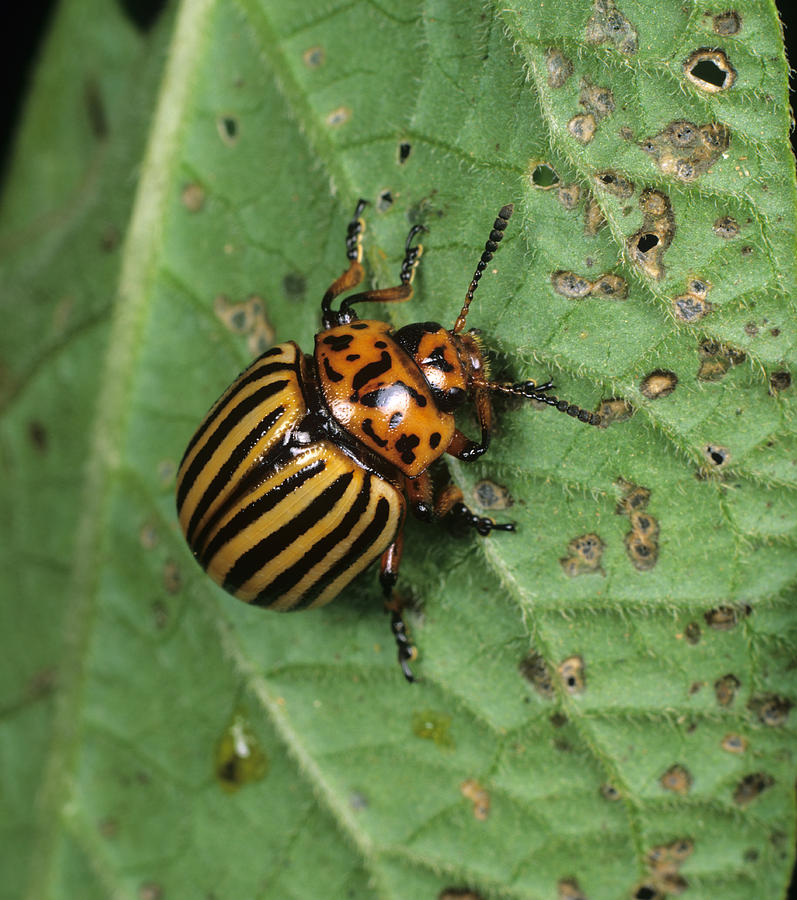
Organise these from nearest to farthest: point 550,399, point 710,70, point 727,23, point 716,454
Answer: point 727,23
point 710,70
point 716,454
point 550,399

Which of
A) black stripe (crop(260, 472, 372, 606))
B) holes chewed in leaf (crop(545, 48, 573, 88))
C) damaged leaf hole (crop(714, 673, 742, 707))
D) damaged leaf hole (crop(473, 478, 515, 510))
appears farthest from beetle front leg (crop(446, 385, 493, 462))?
damaged leaf hole (crop(714, 673, 742, 707))

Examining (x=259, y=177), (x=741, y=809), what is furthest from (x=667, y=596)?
(x=259, y=177)

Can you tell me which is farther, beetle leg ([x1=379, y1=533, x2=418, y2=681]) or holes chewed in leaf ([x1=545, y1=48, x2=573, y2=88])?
beetle leg ([x1=379, y1=533, x2=418, y2=681])

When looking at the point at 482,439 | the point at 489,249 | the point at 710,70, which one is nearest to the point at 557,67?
the point at 710,70

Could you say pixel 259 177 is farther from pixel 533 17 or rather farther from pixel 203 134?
pixel 533 17

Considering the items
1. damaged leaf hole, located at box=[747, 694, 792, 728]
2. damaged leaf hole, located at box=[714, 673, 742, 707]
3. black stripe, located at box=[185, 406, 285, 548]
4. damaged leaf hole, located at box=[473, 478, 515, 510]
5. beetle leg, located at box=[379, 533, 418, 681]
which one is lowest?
damaged leaf hole, located at box=[747, 694, 792, 728]

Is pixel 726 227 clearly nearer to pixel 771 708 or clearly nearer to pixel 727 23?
pixel 727 23

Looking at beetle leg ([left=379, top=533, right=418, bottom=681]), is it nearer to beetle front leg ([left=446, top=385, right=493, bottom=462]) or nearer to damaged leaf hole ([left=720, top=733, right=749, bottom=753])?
beetle front leg ([left=446, top=385, right=493, bottom=462])
